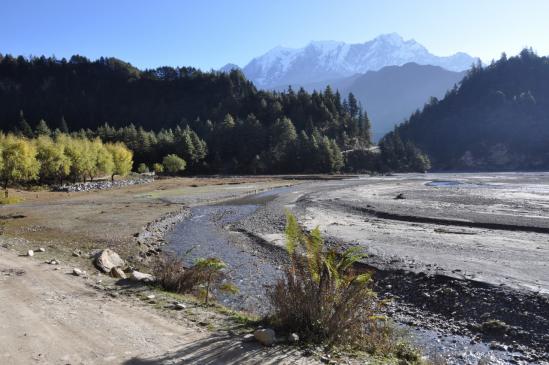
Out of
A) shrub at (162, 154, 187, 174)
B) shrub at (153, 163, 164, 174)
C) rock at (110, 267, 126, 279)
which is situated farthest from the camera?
shrub at (153, 163, 164, 174)

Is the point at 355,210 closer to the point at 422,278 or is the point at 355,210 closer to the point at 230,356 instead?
the point at 422,278

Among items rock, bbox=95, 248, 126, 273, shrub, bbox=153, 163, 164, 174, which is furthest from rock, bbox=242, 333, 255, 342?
shrub, bbox=153, 163, 164, 174

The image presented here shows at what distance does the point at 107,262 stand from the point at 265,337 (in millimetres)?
11269

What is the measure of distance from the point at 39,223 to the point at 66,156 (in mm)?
57992

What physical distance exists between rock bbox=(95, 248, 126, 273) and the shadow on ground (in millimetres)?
9530

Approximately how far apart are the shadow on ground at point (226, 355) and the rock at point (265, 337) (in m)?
0.14

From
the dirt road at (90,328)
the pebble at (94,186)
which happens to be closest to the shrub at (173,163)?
the pebble at (94,186)

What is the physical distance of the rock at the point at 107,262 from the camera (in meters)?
16.7

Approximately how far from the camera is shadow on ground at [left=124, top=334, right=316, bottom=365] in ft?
25.1

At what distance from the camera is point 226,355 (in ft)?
26.3

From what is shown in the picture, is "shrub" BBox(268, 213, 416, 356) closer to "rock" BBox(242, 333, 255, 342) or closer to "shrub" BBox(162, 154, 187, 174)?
"rock" BBox(242, 333, 255, 342)

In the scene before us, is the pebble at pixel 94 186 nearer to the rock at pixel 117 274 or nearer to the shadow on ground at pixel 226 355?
the rock at pixel 117 274

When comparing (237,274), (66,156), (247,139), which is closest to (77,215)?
(237,274)

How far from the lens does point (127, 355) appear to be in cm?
778
